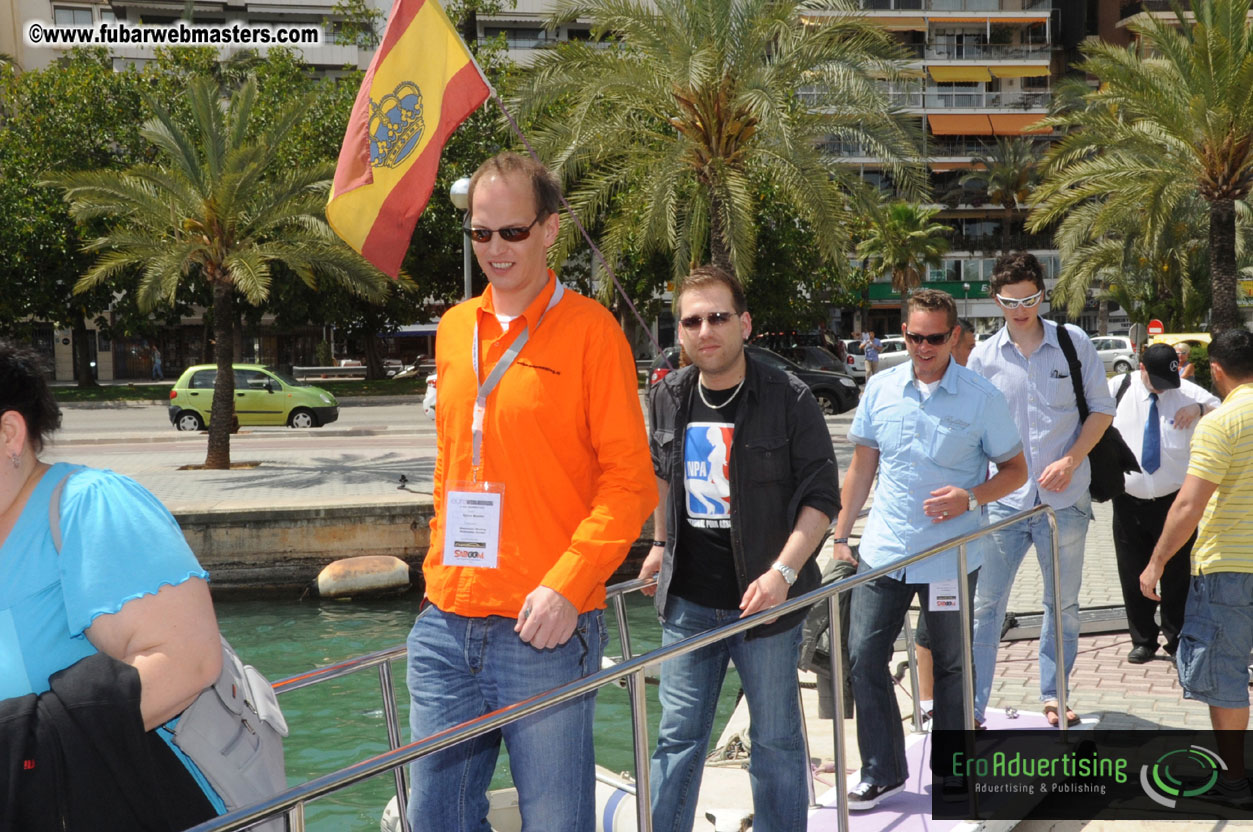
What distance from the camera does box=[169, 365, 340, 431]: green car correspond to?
1004 inches

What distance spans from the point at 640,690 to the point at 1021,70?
65.7 metres

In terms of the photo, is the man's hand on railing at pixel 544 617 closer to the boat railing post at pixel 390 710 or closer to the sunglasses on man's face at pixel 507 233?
the sunglasses on man's face at pixel 507 233

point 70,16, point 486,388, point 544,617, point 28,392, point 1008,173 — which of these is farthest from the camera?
point 1008,173

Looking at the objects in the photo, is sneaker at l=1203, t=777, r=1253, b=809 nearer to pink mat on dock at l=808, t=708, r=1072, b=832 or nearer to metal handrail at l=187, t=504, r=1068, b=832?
metal handrail at l=187, t=504, r=1068, b=832

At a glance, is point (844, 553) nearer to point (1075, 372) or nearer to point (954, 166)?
point (1075, 372)

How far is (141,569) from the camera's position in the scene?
2025 mm

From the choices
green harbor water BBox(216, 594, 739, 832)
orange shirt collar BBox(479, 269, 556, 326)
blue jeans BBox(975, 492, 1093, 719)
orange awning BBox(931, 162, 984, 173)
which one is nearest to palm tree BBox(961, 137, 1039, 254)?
orange awning BBox(931, 162, 984, 173)

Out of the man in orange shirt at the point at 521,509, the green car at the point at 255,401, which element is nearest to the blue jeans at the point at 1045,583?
the man in orange shirt at the point at 521,509

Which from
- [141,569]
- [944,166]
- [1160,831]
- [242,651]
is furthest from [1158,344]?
[944,166]

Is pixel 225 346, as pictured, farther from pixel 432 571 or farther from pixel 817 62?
pixel 432 571

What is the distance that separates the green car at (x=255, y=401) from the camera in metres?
25.5

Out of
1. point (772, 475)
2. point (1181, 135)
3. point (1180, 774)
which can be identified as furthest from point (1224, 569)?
point (1181, 135)

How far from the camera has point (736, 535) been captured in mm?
3494

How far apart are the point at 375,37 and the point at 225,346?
2906 centimetres
